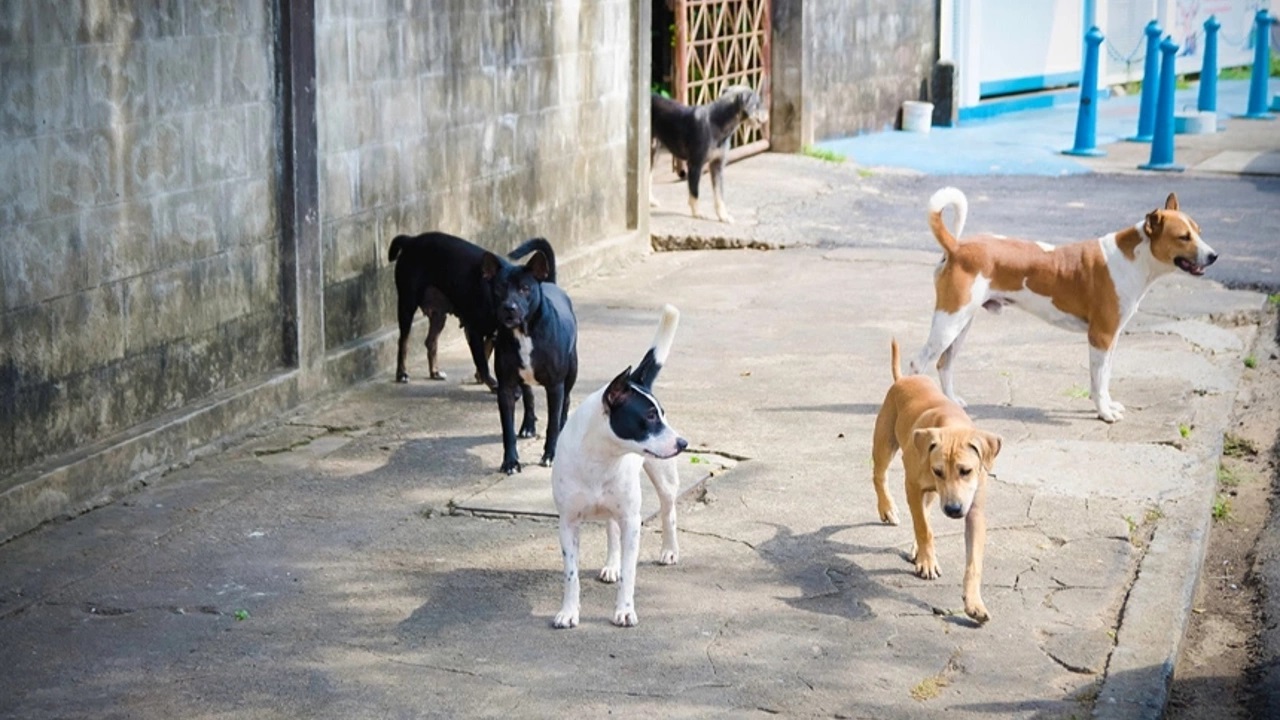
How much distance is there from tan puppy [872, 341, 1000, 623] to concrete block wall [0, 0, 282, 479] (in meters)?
3.40

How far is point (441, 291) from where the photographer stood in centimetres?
923

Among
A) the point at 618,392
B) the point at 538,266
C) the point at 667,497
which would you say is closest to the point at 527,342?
the point at 538,266

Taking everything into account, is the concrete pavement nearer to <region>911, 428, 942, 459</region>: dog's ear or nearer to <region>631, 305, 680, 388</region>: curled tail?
<region>911, 428, 942, 459</region>: dog's ear

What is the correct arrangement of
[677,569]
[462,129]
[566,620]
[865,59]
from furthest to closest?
[865,59] < [462,129] < [677,569] < [566,620]

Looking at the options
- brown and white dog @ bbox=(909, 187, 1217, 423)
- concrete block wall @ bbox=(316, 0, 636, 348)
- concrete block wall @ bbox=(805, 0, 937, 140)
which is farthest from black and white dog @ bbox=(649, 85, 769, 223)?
brown and white dog @ bbox=(909, 187, 1217, 423)

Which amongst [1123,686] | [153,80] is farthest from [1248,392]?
[153,80]

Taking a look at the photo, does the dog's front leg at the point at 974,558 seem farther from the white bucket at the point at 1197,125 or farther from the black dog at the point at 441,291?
the white bucket at the point at 1197,125

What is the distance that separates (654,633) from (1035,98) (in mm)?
19102

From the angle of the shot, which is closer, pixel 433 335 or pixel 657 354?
pixel 657 354

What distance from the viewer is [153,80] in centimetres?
772

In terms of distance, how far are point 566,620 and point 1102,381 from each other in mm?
3934

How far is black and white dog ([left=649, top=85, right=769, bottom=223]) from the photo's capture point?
14.6 meters

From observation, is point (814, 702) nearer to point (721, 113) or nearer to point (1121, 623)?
point (1121, 623)

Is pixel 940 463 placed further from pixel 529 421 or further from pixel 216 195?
pixel 216 195
